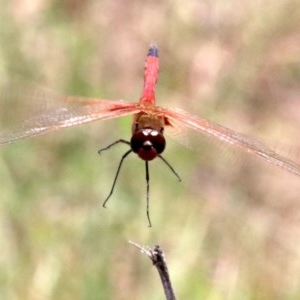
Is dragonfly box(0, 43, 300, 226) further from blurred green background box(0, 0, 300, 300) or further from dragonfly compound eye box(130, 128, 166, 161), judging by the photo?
blurred green background box(0, 0, 300, 300)

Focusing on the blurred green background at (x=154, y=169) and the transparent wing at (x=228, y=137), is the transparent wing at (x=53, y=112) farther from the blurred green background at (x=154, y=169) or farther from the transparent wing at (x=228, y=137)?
the blurred green background at (x=154, y=169)

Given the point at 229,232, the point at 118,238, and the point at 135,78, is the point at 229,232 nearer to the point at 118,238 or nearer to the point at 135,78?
the point at 118,238

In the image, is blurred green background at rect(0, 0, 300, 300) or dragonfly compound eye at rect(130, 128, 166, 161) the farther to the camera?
blurred green background at rect(0, 0, 300, 300)

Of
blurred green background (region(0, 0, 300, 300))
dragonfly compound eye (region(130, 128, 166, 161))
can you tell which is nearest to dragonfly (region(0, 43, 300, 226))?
dragonfly compound eye (region(130, 128, 166, 161))

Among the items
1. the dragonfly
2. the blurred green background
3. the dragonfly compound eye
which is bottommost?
the dragonfly compound eye

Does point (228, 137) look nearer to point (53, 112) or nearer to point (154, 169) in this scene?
point (53, 112)

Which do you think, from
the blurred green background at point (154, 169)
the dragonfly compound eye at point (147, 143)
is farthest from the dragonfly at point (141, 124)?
the blurred green background at point (154, 169)

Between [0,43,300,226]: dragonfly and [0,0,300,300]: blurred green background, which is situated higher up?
[0,0,300,300]: blurred green background

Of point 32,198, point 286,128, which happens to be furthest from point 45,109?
point 286,128
